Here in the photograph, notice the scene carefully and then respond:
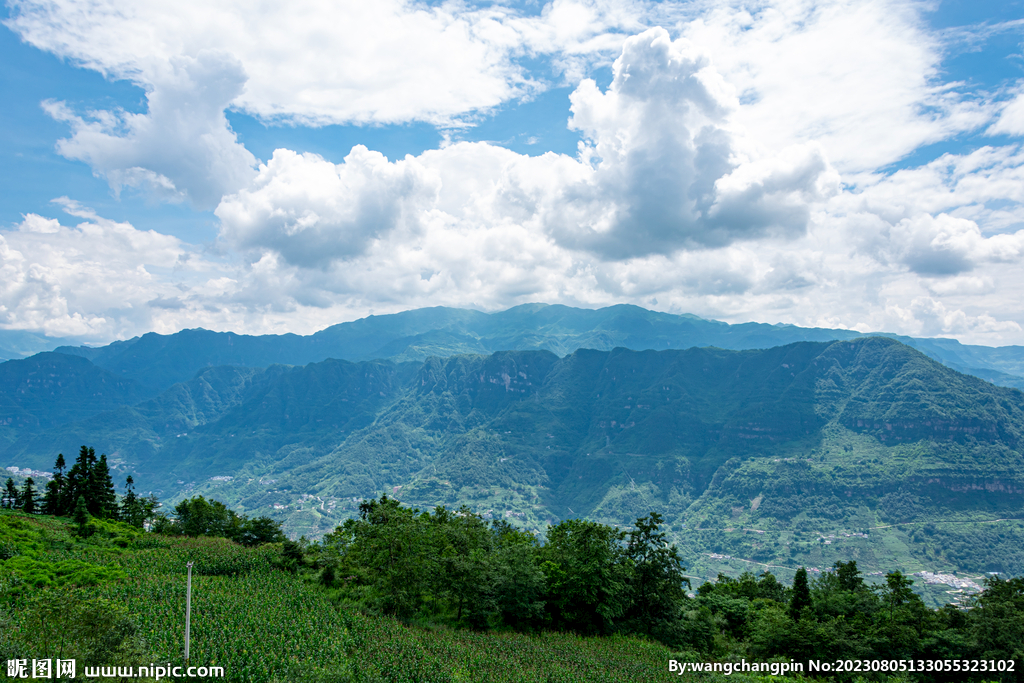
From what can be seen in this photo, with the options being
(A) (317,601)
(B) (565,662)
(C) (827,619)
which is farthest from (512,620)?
(C) (827,619)

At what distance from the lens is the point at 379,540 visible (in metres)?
47.1

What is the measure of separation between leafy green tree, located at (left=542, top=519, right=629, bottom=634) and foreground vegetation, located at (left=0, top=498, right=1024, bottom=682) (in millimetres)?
179

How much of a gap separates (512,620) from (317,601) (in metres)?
19.3

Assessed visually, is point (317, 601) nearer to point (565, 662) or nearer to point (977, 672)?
point (565, 662)

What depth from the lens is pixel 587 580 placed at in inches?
1909

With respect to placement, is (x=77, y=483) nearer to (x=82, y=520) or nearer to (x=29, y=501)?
(x=29, y=501)

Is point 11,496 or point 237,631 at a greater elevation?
point 11,496

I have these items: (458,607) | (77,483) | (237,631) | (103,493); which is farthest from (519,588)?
(77,483)

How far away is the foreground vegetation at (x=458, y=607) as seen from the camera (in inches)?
1346

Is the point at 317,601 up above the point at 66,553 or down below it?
below

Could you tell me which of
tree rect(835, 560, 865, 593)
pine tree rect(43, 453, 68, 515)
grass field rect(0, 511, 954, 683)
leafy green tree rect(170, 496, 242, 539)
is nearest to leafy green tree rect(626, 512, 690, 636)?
grass field rect(0, 511, 954, 683)

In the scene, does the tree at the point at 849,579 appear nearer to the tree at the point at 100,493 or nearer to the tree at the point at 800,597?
the tree at the point at 800,597

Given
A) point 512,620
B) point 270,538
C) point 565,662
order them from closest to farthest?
point 565,662 < point 512,620 < point 270,538

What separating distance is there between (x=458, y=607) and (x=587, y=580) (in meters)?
13.5
